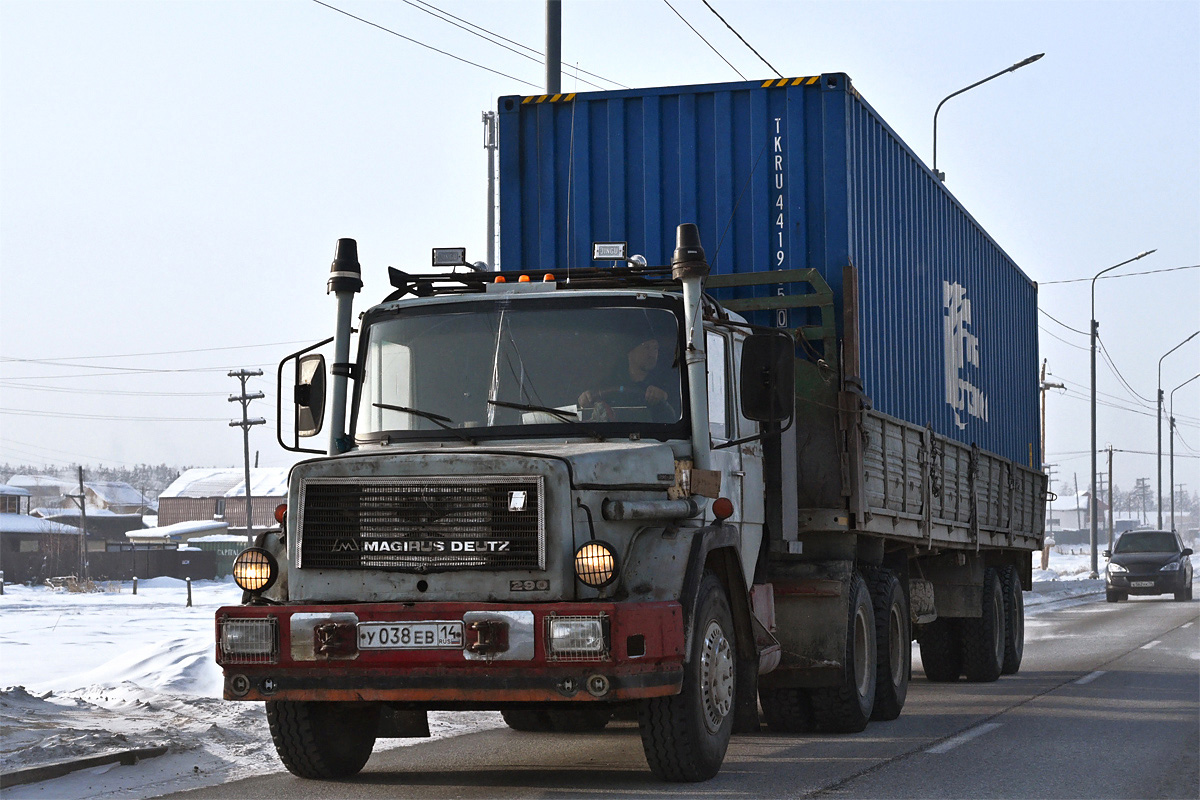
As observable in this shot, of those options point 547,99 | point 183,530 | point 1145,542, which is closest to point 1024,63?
point 1145,542

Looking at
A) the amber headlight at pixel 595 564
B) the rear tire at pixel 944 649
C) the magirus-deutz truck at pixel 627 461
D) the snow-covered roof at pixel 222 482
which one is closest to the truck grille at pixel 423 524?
the magirus-deutz truck at pixel 627 461

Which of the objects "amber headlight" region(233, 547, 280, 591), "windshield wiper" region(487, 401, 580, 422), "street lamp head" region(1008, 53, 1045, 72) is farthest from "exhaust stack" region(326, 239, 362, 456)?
"street lamp head" region(1008, 53, 1045, 72)

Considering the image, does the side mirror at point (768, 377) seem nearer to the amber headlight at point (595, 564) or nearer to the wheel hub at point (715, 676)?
the wheel hub at point (715, 676)

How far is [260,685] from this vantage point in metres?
6.91

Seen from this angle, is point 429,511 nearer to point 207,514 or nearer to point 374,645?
point 374,645

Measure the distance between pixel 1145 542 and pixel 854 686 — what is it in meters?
28.8

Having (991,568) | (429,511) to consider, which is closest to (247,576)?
(429,511)

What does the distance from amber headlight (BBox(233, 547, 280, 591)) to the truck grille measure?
0.77ft

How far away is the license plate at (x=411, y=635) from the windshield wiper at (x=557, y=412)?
1277 millimetres

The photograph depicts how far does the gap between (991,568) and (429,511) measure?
9.92 meters

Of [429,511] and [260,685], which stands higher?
[429,511]

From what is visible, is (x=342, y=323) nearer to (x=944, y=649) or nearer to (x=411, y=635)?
(x=411, y=635)

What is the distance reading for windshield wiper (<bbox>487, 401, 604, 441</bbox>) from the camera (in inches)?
291

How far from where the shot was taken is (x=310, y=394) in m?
8.01
